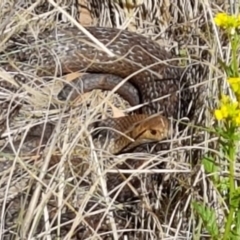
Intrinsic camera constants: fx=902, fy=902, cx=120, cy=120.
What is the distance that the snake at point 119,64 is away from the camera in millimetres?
3771

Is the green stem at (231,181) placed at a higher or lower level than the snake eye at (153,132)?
higher

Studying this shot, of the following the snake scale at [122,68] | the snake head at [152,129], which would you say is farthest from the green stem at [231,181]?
the snake scale at [122,68]

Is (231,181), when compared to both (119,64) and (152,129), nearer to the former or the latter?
(152,129)

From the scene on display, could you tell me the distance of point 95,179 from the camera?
3.00 metres

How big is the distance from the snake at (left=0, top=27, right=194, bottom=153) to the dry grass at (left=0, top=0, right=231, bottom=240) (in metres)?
0.20

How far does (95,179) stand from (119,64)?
4.06ft

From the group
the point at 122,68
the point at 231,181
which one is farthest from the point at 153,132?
the point at 231,181

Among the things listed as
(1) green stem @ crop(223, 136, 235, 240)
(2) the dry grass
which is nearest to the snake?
(2) the dry grass

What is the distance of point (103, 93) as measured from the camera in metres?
4.07

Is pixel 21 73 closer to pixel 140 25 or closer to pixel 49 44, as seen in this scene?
pixel 49 44

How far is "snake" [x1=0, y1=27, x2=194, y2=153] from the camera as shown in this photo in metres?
3.77

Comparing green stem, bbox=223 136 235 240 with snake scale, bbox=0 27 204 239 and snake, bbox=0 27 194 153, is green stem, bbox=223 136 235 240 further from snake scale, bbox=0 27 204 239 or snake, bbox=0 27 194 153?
snake, bbox=0 27 194 153

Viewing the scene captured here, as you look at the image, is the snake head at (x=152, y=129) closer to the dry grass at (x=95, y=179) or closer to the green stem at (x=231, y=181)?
the dry grass at (x=95, y=179)

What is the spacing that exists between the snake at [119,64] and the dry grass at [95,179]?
0.64ft
